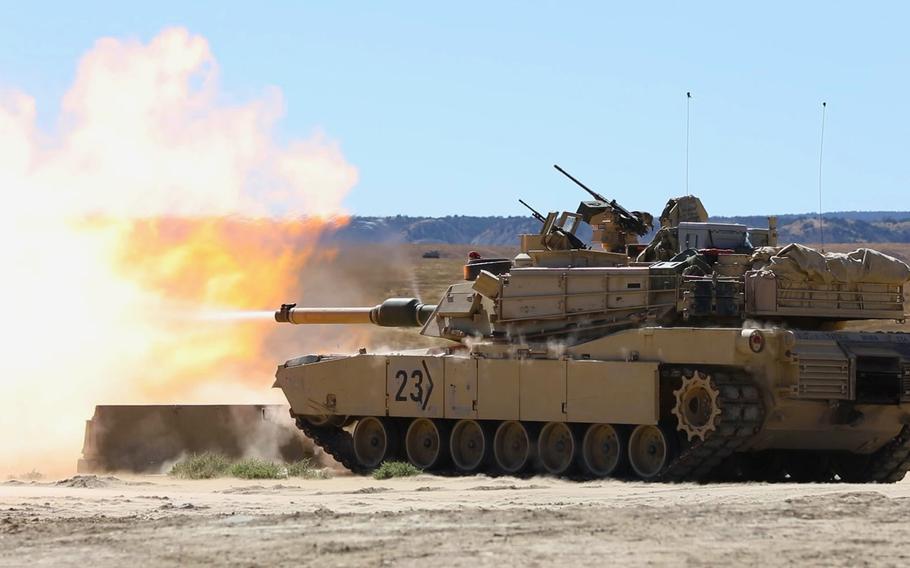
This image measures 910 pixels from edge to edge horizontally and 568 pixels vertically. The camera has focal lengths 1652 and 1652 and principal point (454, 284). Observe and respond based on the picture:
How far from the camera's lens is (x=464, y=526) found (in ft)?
49.4

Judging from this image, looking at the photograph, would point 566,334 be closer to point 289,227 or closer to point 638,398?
point 638,398

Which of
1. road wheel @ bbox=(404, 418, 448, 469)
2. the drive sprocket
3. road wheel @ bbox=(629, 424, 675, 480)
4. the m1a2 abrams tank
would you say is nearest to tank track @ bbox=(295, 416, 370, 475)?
the m1a2 abrams tank

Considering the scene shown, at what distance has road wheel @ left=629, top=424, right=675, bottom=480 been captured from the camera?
23000mm

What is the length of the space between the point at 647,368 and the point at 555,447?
2841 mm

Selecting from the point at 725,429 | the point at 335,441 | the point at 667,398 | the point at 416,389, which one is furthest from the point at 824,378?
the point at 335,441

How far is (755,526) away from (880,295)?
33.8 ft

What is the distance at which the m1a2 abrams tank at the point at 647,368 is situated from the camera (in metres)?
22.4

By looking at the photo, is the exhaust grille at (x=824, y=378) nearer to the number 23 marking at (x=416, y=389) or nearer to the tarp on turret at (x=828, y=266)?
the tarp on turret at (x=828, y=266)

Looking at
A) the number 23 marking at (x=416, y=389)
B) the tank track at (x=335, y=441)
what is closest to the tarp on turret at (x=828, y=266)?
the number 23 marking at (x=416, y=389)

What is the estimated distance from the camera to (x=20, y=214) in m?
35.6

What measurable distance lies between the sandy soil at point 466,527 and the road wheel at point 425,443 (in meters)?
5.89

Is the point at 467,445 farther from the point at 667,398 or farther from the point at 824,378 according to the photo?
the point at 824,378

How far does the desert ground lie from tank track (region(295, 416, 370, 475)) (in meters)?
6.49

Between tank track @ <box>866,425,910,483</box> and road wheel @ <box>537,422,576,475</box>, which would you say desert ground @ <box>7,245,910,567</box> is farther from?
tank track @ <box>866,425,910,483</box>
